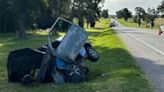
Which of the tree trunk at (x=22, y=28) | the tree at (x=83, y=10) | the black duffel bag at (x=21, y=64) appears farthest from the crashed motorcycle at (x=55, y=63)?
the tree at (x=83, y=10)

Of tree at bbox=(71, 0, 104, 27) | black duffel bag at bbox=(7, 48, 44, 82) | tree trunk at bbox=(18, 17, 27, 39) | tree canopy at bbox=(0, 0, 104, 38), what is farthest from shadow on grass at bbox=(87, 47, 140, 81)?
tree at bbox=(71, 0, 104, 27)

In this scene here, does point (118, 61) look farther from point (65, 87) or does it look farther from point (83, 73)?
point (65, 87)

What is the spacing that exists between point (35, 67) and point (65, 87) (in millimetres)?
1658

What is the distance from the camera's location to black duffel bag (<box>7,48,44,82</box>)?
11312mm

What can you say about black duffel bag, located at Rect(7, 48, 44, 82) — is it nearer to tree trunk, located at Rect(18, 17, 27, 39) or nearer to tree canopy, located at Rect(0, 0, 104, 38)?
tree canopy, located at Rect(0, 0, 104, 38)

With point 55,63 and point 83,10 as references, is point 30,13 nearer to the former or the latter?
point 55,63

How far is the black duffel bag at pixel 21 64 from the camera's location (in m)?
11.3

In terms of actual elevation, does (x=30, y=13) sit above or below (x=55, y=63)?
below

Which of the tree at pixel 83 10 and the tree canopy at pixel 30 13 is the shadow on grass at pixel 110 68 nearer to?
the tree canopy at pixel 30 13

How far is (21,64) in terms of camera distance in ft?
37.1

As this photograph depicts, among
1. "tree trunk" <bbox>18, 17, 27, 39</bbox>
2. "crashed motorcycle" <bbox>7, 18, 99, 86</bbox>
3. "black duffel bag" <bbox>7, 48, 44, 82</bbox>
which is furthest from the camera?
"tree trunk" <bbox>18, 17, 27, 39</bbox>

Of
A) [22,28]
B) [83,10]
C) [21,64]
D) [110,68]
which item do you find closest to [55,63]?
[21,64]

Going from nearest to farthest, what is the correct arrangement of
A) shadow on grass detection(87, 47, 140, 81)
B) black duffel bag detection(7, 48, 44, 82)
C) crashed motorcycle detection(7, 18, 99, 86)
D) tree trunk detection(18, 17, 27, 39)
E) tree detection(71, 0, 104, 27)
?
crashed motorcycle detection(7, 18, 99, 86) → black duffel bag detection(7, 48, 44, 82) → shadow on grass detection(87, 47, 140, 81) → tree trunk detection(18, 17, 27, 39) → tree detection(71, 0, 104, 27)

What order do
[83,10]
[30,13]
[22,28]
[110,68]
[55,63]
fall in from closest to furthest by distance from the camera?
[55,63]
[110,68]
[30,13]
[22,28]
[83,10]
